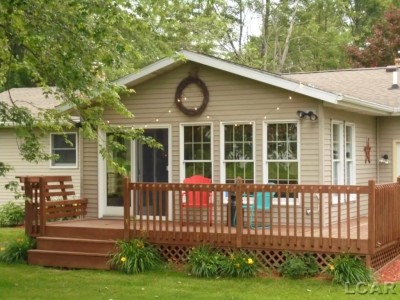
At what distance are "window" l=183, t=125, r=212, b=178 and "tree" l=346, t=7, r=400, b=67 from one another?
18378 millimetres

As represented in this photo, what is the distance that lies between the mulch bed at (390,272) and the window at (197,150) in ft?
12.4

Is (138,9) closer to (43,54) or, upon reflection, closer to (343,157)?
(43,54)

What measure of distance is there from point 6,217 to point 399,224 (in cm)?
1064

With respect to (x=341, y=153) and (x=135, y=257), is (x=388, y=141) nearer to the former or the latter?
(x=341, y=153)

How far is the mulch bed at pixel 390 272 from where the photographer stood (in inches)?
375

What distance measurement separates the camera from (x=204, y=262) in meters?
10.0

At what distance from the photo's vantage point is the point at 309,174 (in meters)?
11.8

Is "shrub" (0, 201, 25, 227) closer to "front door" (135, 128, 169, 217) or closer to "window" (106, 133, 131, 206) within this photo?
"window" (106, 133, 131, 206)

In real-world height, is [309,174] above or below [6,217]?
above

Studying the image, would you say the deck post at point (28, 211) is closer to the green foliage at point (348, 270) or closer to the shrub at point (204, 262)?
the shrub at point (204, 262)

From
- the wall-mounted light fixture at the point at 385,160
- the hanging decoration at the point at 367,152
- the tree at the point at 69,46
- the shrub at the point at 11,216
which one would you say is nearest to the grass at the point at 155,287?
the tree at the point at 69,46

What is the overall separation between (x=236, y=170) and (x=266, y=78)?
187cm

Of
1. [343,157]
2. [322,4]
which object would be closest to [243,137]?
[343,157]

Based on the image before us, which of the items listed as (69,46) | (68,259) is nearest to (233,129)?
(68,259)
